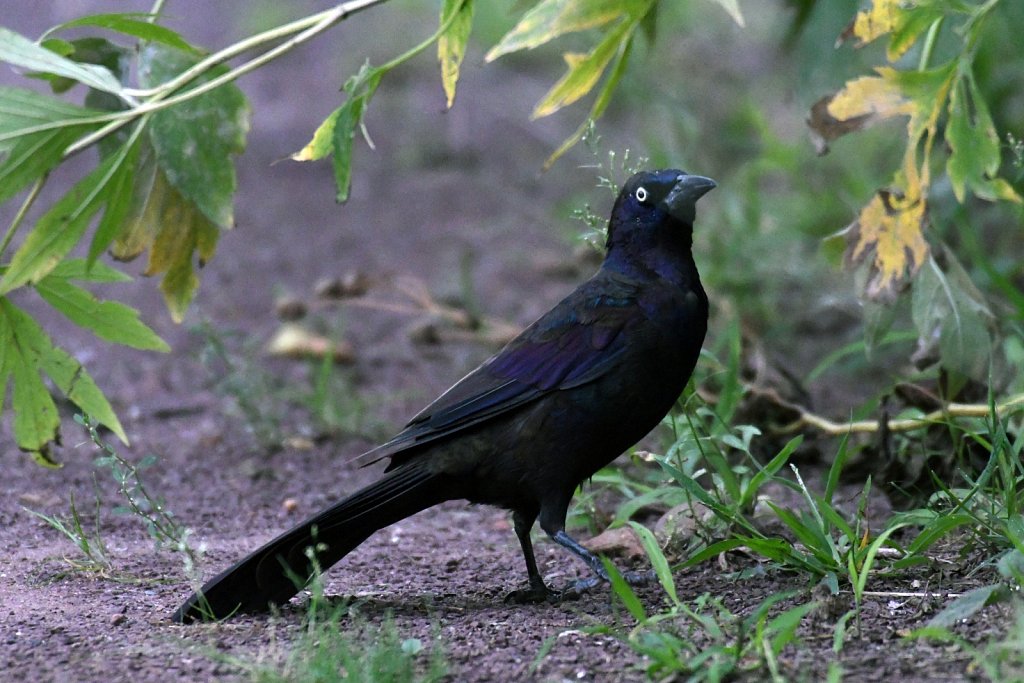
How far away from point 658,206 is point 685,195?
0.28 ft

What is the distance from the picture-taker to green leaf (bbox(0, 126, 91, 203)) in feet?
9.58

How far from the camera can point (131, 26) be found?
3.17 metres

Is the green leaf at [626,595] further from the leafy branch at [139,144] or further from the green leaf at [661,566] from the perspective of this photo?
the leafy branch at [139,144]

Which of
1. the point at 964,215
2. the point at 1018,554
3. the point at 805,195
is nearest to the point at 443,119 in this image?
the point at 805,195

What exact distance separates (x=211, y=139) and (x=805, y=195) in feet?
12.6

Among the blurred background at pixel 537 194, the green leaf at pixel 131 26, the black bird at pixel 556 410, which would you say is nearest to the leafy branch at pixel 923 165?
the blurred background at pixel 537 194

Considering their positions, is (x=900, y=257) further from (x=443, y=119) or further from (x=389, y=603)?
(x=443, y=119)

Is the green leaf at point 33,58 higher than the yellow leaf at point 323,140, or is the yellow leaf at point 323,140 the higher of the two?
the green leaf at point 33,58

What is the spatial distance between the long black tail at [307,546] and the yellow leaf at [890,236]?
52.6 inches

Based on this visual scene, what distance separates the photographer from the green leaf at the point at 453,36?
3199mm

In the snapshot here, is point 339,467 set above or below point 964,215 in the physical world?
below

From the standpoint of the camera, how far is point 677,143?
273 inches

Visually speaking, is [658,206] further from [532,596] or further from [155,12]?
[155,12]

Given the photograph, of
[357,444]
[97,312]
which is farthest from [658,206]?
[357,444]
